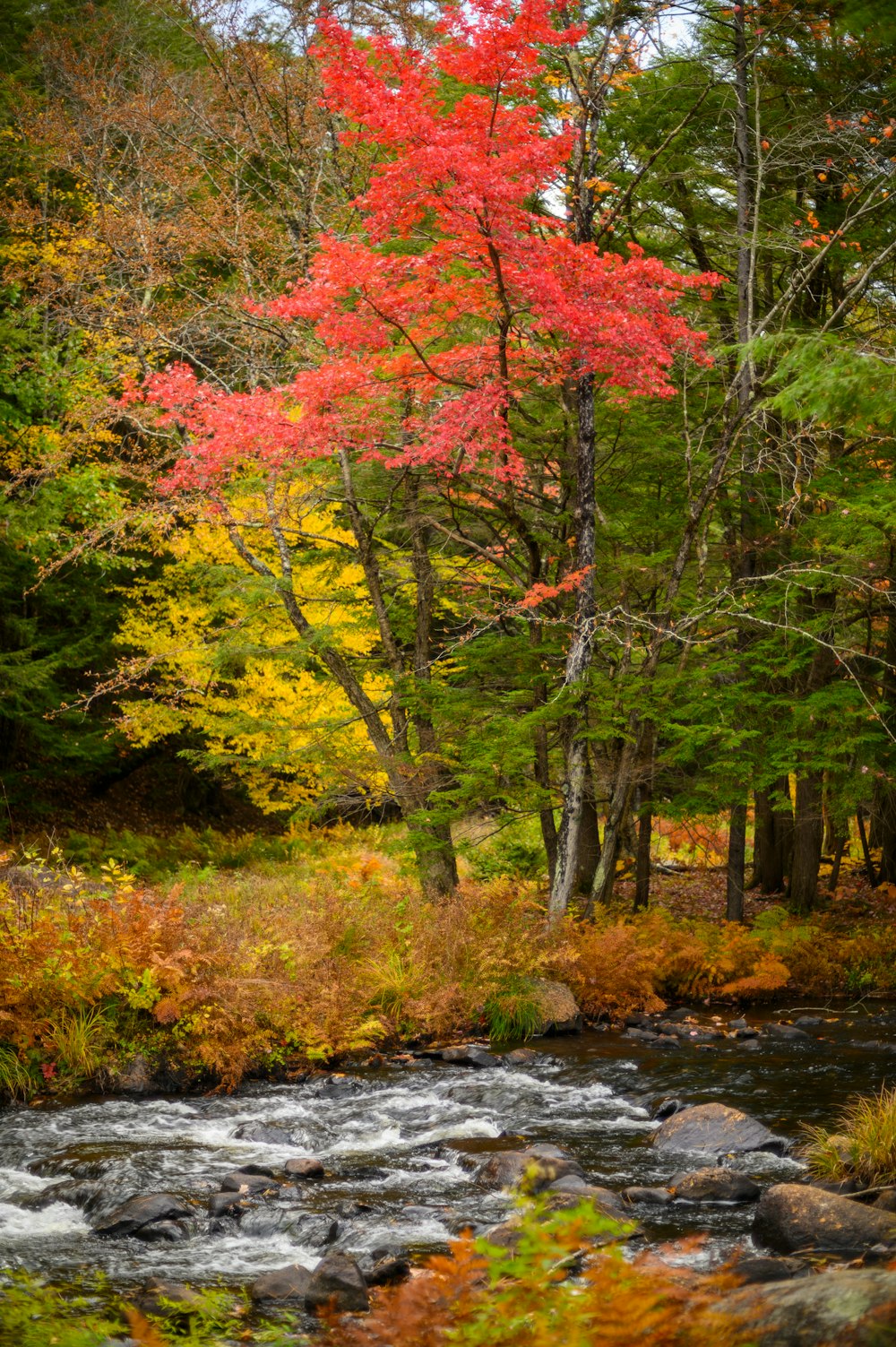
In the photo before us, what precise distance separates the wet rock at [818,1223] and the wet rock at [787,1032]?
18.1 feet

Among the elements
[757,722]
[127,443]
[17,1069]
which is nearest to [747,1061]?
[757,722]

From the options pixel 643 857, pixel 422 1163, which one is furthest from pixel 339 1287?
pixel 643 857

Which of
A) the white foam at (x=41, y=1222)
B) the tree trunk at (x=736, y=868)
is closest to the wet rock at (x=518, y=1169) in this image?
the white foam at (x=41, y=1222)

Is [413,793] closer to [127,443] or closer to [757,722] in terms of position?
[757,722]

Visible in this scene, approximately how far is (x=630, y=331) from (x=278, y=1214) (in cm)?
851

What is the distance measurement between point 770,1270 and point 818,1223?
827 mm

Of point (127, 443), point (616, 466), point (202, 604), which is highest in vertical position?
point (127, 443)

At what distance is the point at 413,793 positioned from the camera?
13.7 meters

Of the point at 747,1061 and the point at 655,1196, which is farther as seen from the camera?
the point at 747,1061

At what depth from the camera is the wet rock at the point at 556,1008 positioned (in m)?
11.6

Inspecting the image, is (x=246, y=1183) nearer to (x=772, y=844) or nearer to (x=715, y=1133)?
(x=715, y=1133)

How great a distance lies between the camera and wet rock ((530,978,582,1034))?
37.9 ft

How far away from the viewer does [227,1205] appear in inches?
252

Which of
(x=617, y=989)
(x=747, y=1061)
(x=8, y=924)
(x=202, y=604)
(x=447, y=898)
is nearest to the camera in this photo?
(x=8, y=924)
